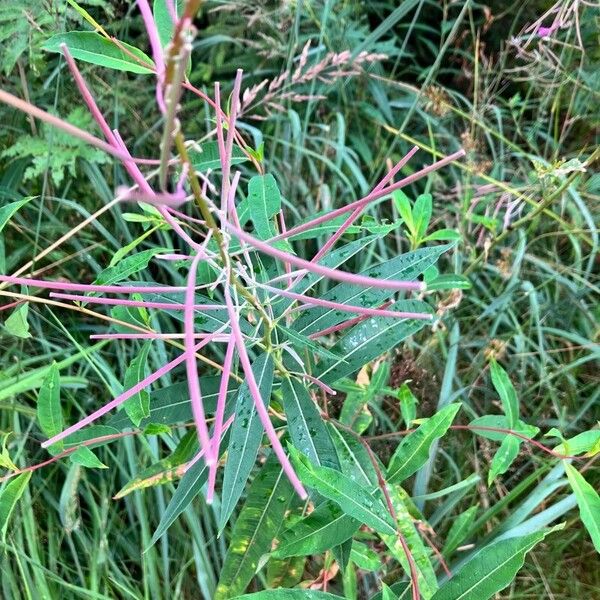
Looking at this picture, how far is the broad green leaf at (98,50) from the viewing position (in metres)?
0.48

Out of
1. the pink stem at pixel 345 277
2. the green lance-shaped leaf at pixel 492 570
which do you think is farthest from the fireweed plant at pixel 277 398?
the pink stem at pixel 345 277

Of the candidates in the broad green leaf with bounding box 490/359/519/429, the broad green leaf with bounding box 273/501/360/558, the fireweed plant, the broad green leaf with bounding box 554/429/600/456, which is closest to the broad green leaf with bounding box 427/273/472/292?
the fireweed plant

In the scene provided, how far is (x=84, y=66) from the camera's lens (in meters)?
1.24

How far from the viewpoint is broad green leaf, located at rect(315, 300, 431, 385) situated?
646 mm

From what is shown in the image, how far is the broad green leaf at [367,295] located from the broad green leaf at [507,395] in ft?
0.66

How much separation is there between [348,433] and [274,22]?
41.4 inches

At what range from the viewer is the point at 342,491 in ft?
1.66

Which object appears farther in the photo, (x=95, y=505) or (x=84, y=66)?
(x=84, y=66)

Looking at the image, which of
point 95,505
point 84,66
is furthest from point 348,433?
point 84,66

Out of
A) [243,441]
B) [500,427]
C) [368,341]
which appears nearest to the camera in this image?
[243,441]

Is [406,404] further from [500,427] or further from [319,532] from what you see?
[319,532]

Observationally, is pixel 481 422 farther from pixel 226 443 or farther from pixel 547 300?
pixel 547 300

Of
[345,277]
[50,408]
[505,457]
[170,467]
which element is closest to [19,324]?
[50,408]

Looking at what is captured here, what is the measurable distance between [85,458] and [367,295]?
0.34m
